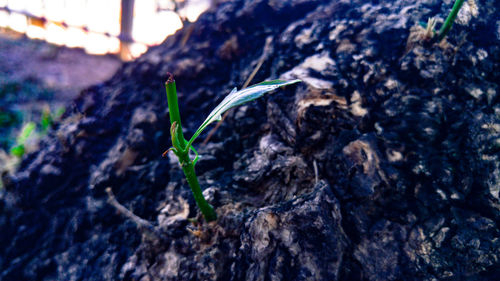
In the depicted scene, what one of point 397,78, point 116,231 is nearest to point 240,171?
point 116,231

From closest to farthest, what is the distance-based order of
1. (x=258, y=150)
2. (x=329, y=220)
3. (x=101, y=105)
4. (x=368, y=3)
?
(x=329, y=220) < (x=258, y=150) < (x=368, y=3) < (x=101, y=105)

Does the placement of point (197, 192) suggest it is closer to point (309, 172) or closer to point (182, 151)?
point (182, 151)

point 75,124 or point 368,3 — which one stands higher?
point 75,124

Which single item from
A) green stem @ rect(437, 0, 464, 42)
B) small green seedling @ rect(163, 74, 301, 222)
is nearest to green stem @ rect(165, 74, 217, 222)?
small green seedling @ rect(163, 74, 301, 222)

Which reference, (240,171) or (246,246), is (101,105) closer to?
(240,171)

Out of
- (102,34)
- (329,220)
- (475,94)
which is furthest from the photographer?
(102,34)

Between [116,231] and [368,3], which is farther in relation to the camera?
[368,3]

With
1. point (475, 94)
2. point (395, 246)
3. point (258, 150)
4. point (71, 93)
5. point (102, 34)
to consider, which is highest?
point (102, 34)

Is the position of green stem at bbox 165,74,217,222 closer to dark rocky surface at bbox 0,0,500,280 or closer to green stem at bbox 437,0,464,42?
dark rocky surface at bbox 0,0,500,280

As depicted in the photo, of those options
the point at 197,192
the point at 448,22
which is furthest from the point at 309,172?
the point at 448,22

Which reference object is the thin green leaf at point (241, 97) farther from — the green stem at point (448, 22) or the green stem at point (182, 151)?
the green stem at point (448, 22)
